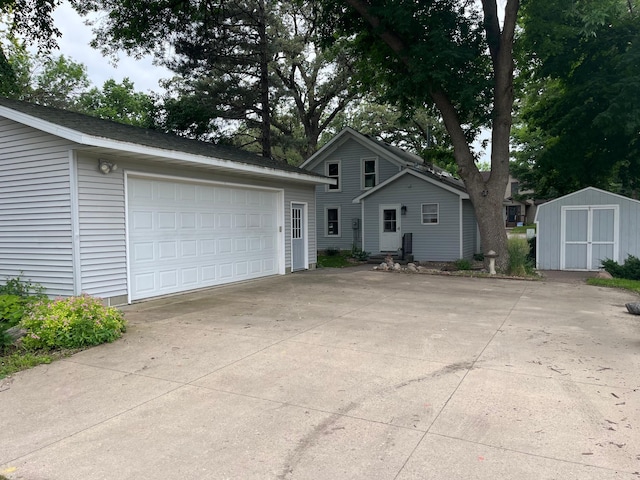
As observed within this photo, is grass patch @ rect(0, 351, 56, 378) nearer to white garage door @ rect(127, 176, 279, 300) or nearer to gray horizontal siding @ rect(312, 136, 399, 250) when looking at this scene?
white garage door @ rect(127, 176, 279, 300)

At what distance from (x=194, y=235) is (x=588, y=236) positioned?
11261mm

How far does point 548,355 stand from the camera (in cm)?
493

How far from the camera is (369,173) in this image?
20.8 meters

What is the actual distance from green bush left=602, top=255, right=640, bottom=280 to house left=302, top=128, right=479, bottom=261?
5.42 meters

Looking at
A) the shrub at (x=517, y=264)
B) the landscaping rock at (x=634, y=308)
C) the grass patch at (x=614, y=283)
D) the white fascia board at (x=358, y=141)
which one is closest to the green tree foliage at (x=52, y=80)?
the white fascia board at (x=358, y=141)

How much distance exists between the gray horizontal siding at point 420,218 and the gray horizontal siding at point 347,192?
201 cm

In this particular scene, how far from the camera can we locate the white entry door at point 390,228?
1817cm

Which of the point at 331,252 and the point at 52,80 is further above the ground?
the point at 52,80

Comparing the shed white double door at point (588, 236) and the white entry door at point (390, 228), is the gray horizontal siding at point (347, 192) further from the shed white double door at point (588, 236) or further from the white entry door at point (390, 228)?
the shed white double door at point (588, 236)

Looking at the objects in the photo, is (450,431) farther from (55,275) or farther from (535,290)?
(535,290)

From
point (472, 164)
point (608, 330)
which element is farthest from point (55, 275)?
point (472, 164)

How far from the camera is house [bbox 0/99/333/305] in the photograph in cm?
713

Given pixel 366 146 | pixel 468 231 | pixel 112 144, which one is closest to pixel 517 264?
pixel 468 231

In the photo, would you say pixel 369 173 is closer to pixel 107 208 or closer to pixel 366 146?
pixel 366 146
